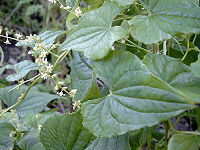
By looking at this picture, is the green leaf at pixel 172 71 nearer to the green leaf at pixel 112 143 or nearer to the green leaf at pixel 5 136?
the green leaf at pixel 112 143

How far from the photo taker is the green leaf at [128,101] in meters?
0.43

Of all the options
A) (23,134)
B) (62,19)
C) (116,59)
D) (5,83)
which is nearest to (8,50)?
(62,19)

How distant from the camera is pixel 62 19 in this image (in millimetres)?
2441

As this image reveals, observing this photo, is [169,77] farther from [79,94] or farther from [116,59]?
[79,94]

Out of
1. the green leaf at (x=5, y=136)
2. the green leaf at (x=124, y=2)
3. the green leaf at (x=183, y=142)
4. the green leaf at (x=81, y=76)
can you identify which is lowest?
the green leaf at (x=5, y=136)

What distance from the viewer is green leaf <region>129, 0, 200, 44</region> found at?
0.56m

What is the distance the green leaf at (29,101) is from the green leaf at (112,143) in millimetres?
510

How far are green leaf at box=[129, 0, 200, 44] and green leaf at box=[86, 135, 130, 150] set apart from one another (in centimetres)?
22

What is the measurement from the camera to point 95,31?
24.3 inches

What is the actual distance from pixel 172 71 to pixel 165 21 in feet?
0.37

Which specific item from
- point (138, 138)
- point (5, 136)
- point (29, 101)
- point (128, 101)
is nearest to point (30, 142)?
point (5, 136)

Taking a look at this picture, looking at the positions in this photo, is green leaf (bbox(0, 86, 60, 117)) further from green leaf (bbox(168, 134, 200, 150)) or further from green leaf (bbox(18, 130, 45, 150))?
green leaf (bbox(168, 134, 200, 150))

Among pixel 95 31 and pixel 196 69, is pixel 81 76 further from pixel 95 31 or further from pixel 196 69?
pixel 196 69

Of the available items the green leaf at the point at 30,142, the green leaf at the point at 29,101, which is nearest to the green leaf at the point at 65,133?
the green leaf at the point at 30,142
